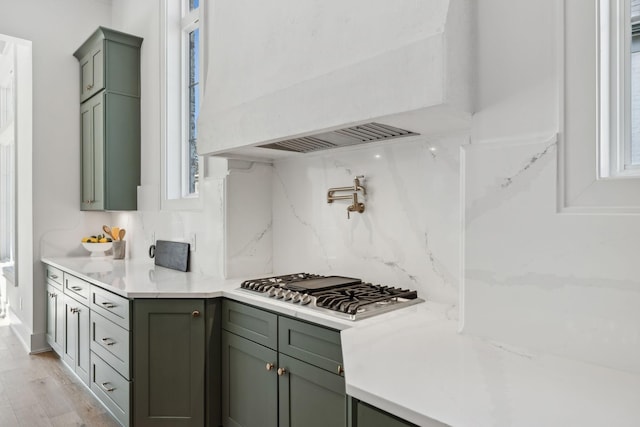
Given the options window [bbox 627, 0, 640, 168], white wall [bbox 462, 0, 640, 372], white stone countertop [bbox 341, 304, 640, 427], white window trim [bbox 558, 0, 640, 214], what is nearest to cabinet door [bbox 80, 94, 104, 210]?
white stone countertop [bbox 341, 304, 640, 427]

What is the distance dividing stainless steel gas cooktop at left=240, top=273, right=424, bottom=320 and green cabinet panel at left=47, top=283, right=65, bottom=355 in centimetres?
209

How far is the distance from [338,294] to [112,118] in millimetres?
2900

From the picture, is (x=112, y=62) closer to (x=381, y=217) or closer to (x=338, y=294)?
(x=381, y=217)

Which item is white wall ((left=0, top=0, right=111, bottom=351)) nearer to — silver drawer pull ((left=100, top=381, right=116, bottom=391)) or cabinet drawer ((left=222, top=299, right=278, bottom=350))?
silver drawer pull ((left=100, top=381, right=116, bottom=391))

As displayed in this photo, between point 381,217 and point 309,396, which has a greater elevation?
point 381,217

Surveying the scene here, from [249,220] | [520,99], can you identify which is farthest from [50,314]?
[520,99]

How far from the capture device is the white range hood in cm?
144

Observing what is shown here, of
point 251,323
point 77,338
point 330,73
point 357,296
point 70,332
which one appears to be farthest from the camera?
point 70,332

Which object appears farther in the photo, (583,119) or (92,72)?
(92,72)

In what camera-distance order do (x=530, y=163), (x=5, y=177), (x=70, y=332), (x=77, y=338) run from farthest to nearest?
1. (x=5, y=177)
2. (x=70, y=332)
3. (x=77, y=338)
4. (x=530, y=163)

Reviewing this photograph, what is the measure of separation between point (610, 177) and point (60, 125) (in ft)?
14.5

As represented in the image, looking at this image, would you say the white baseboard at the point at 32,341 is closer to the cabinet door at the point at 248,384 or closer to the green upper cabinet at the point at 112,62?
the green upper cabinet at the point at 112,62

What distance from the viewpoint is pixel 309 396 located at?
1772 mm

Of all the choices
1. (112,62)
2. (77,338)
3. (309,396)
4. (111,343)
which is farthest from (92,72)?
(309,396)
